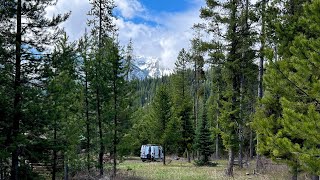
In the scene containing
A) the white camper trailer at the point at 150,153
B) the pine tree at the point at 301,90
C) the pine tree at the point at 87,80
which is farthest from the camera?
the white camper trailer at the point at 150,153

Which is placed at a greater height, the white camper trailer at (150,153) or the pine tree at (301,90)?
the pine tree at (301,90)

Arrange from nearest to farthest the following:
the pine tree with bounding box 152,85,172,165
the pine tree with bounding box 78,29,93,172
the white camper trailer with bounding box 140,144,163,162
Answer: the pine tree with bounding box 78,29,93,172 < the pine tree with bounding box 152,85,172,165 < the white camper trailer with bounding box 140,144,163,162

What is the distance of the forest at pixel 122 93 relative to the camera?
922 centimetres

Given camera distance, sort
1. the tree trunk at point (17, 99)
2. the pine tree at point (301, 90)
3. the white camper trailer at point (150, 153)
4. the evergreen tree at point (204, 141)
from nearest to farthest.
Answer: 1. the pine tree at point (301, 90)
2. the tree trunk at point (17, 99)
3. the evergreen tree at point (204, 141)
4. the white camper trailer at point (150, 153)

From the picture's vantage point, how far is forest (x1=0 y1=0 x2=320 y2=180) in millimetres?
9219

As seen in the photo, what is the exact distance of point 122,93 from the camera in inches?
831

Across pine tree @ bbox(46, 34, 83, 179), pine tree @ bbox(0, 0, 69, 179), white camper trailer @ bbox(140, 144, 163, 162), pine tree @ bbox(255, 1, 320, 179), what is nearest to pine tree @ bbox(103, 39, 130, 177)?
pine tree @ bbox(46, 34, 83, 179)

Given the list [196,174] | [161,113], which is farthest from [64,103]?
[161,113]

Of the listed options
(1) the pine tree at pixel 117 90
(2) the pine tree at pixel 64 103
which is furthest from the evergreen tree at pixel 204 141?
(2) the pine tree at pixel 64 103

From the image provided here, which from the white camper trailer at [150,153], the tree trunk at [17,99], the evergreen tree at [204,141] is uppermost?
the tree trunk at [17,99]

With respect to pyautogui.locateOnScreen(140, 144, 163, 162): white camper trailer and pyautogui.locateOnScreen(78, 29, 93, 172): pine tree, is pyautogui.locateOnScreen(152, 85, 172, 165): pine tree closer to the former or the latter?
pyautogui.locateOnScreen(140, 144, 163, 162): white camper trailer

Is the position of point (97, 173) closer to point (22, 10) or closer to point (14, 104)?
point (14, 104)

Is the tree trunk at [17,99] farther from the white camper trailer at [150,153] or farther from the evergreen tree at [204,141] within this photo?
the white camper trailer at [150,153]

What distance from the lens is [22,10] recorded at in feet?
41.4
